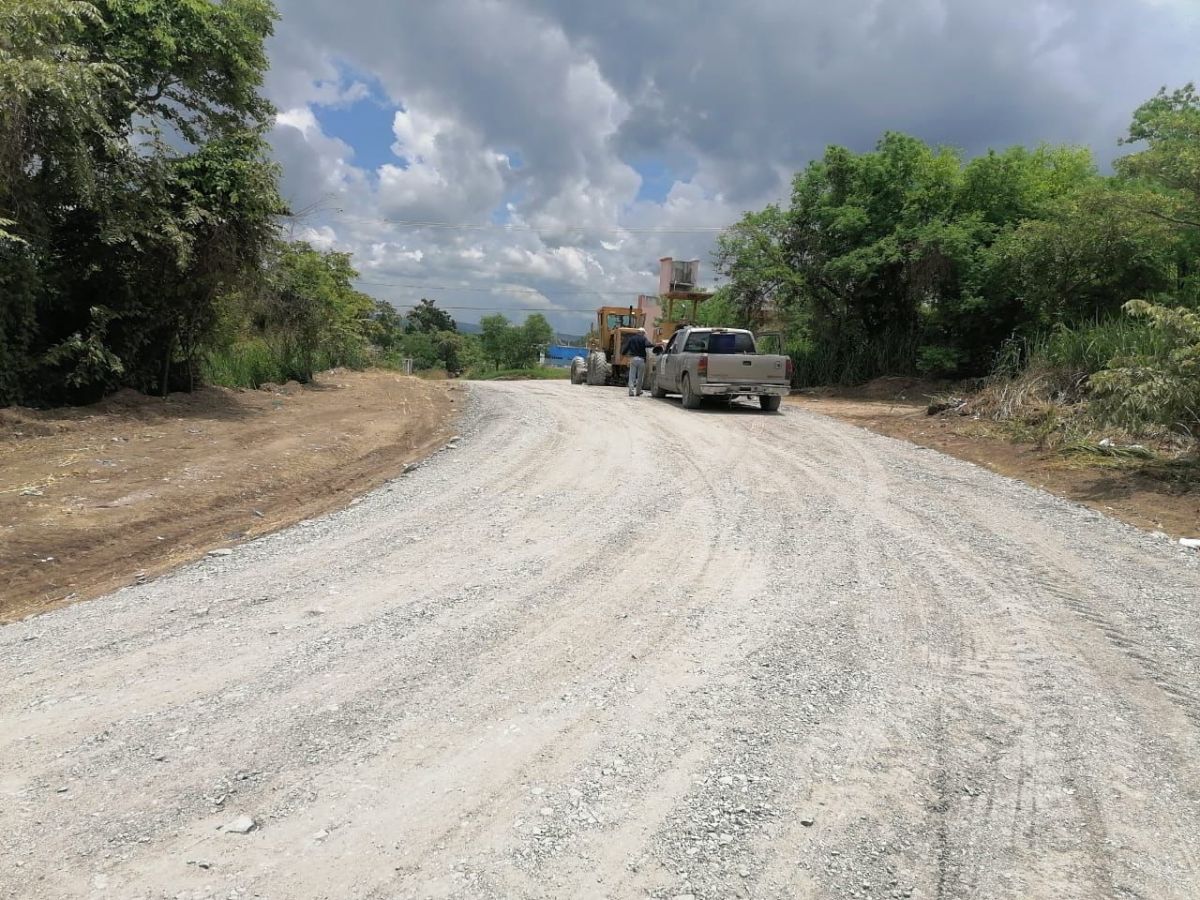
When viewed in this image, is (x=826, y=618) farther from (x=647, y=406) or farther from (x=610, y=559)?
(x=647, y=406)

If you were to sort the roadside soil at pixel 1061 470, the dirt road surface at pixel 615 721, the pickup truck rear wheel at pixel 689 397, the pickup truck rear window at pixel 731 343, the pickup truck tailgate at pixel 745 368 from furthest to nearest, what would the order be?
the pickup truck rear window at pixel 731 343 < the pickup truck rear wheel at pixel 689 397 < the pickup truck tailgate at pixel 745 368 < the roadside soil at pixel 1061 470 < the dirt road surface at pixel 615 721

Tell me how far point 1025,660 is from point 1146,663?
0.72m

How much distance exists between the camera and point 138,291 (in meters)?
11.7

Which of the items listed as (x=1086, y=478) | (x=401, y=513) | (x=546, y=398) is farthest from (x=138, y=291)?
(x=1086, y=478)

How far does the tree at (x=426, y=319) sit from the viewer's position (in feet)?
347

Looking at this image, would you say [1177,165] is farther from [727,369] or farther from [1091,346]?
[727,369]

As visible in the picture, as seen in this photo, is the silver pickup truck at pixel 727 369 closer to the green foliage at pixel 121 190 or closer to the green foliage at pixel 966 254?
the green foliage at pixel 966 254

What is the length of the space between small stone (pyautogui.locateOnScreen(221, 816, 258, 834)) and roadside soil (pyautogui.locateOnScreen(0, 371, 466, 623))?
10.6 feet

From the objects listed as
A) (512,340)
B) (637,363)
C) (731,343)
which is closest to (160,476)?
(731,343)

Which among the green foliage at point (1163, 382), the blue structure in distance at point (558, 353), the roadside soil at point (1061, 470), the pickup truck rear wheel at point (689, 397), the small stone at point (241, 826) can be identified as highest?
the blue structure in distance at point (558, 353)

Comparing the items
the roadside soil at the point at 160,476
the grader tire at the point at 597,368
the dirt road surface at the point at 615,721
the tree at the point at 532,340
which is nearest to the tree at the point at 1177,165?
the dirt road surface at the point at 615,721

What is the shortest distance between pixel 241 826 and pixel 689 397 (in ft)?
47.7

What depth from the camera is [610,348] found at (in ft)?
83.8

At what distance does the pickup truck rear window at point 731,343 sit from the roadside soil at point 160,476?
661 centimetres
